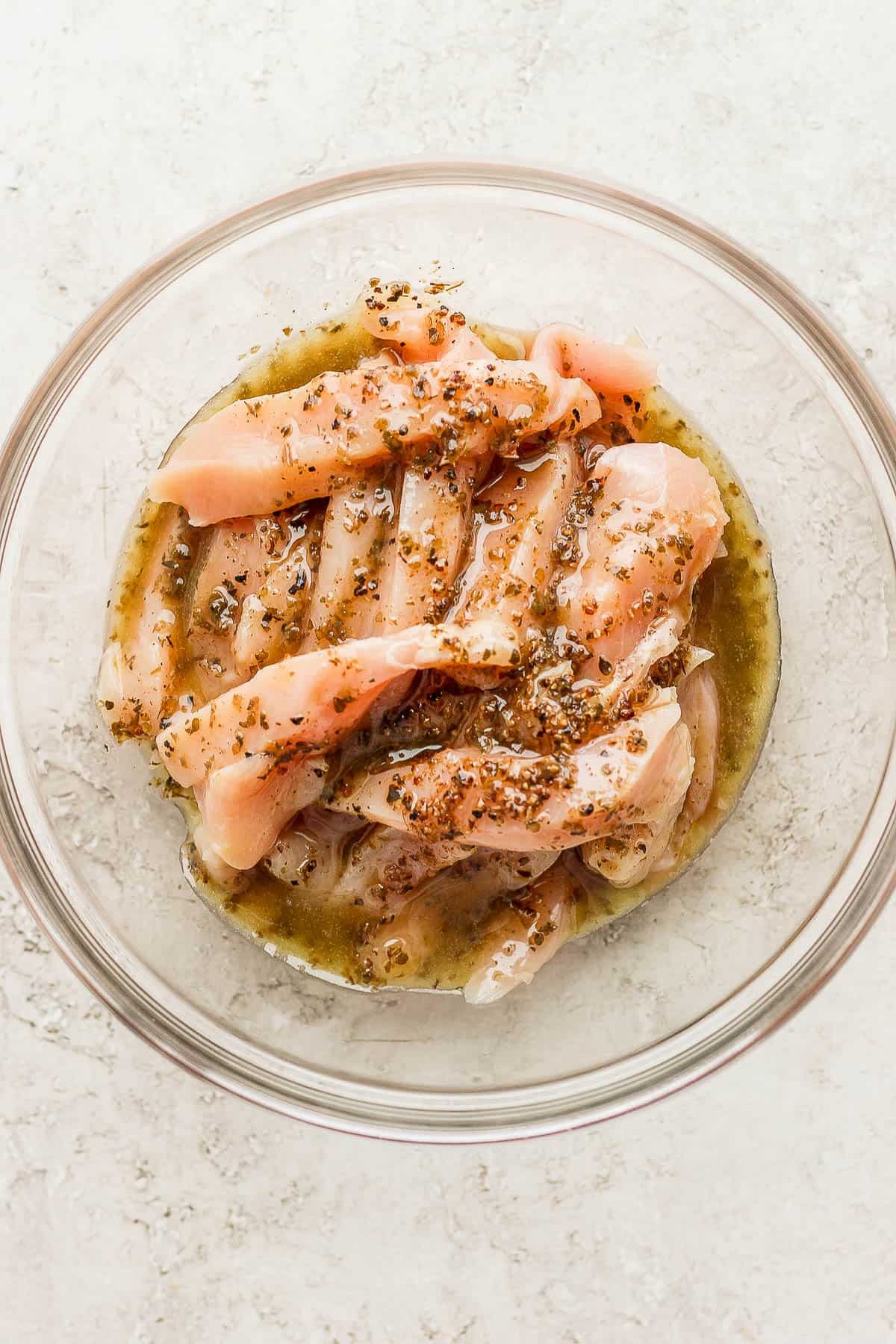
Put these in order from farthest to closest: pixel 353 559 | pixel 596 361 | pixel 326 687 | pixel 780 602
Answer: pixel 780 602 < pixel 596 361 < pixel 353 559 < pixel 326 687

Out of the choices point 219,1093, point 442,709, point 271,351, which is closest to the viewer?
point 442,709

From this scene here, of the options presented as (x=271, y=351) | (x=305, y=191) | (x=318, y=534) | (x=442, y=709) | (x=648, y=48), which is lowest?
(x=442, y=709)

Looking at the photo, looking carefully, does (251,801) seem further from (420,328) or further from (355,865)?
(420,328)

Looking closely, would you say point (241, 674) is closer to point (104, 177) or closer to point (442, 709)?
point (442, 709)

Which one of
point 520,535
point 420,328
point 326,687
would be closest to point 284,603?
point 326,687

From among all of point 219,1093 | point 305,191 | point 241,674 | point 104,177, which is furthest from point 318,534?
point 219,1093

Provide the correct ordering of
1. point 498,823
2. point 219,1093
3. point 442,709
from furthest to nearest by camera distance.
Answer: point 219,1093
point 442,709
point 498,823

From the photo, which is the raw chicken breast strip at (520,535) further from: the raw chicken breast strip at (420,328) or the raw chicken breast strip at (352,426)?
the raw chicken breast strip at (420,328)
